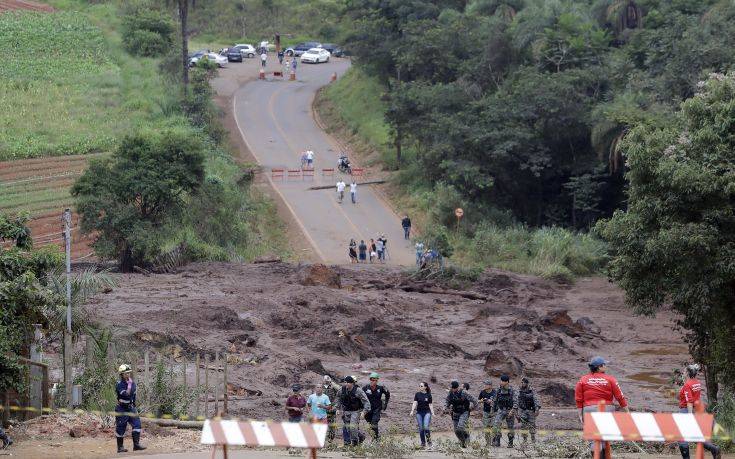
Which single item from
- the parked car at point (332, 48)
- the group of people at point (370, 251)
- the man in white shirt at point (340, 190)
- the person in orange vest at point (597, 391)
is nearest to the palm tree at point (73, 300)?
the person in orange vest at point (597, 391)

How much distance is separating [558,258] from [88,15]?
5735 cm

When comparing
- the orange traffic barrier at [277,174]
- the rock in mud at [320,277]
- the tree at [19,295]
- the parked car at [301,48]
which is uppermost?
the parked car at [301,48]

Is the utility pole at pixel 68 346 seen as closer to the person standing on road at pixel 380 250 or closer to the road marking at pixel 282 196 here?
the road marking at pixel 282 196

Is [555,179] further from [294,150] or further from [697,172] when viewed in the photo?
[697,172]

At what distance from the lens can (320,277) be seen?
46094mm

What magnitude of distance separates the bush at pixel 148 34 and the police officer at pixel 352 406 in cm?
6735

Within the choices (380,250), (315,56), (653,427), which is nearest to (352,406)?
(653,427)

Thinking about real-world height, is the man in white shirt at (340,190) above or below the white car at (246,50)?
below

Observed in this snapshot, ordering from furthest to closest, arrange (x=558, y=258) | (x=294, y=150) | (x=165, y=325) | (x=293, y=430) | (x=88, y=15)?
(x=88, y=15) < (x=294, y=150) < (x=558, y=258) < (x=165, y=325) < (x=293, y=430)

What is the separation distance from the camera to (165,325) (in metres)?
36.2

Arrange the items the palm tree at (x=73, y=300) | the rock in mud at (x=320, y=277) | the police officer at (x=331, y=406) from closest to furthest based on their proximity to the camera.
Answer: the police officer at (x=331, y=406) → the palm tree at (x=73, y=300) → the rock in mud at (x=320, y=277)

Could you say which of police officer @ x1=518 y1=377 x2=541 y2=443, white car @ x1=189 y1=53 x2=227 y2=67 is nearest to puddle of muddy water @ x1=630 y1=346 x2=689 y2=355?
police officer @ x1=518 y1=377 x2=541 y2=443

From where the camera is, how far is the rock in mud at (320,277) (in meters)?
45.9

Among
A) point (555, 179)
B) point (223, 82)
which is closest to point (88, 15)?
point (223, 82)
